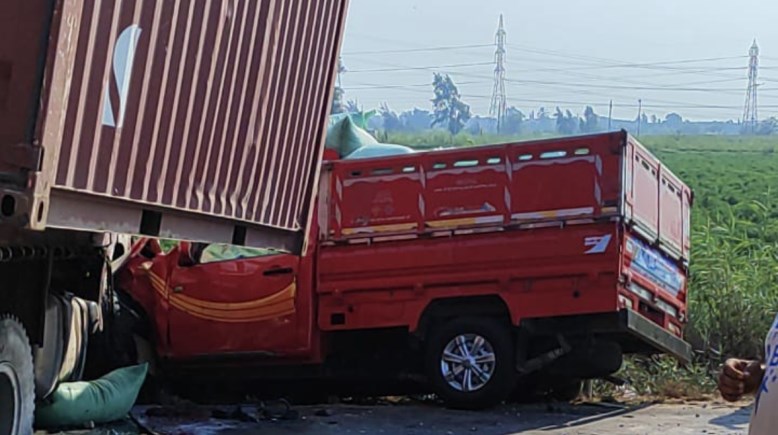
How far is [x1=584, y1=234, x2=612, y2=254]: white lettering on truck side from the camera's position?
33.3 ft

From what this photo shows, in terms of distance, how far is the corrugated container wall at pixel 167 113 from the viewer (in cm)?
459

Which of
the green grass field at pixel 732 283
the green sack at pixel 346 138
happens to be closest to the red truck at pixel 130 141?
the green grass field at pixel 732 283

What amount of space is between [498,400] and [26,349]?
481cm

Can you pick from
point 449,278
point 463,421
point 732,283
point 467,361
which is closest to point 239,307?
point 449,278

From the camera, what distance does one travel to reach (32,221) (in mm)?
4562

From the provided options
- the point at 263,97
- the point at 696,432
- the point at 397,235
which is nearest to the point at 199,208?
the point at 263,97

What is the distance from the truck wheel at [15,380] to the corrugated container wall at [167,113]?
1.13 metres

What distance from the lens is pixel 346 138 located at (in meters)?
13.5

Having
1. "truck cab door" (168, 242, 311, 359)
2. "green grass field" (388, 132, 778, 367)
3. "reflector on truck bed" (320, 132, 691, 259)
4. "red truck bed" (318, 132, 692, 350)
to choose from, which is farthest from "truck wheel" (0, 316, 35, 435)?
"green grass field" (388, 132, 778, 367)

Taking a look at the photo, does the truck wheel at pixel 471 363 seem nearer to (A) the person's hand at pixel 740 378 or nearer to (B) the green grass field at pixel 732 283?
(B) the green grass field at pixel 732 283

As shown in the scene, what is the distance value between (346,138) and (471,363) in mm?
3777

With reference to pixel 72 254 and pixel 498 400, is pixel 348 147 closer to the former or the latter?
pixel 498 400

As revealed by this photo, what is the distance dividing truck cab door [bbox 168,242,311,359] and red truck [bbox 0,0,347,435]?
1307mm

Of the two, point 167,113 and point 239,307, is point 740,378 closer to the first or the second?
point 167,113
